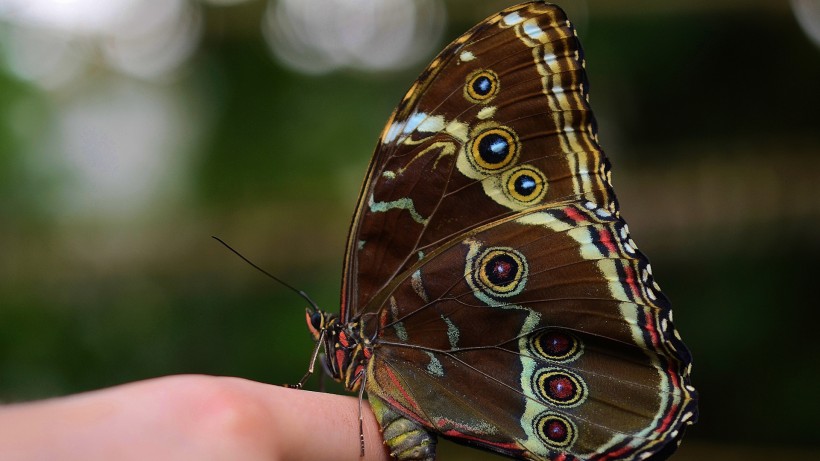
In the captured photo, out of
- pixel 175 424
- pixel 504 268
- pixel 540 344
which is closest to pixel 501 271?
pixel 504 268

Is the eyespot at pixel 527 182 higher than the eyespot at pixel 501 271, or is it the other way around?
the eyespot at pixel 527 182

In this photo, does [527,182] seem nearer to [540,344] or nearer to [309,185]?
[540,344]

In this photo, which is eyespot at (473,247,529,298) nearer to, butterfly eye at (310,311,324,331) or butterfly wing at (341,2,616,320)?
butterfly wing at (341,2,616,320)

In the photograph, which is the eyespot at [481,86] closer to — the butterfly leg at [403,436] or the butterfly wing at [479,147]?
the butterfly wing at [479,147]

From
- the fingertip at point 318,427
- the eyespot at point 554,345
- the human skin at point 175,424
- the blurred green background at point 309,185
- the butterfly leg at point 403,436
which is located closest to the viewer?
the human skin at point 175,424

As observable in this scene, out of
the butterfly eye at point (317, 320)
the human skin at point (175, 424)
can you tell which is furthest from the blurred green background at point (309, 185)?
the human skin at point (175, 424)

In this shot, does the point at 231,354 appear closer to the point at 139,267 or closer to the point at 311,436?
the point at 139,267

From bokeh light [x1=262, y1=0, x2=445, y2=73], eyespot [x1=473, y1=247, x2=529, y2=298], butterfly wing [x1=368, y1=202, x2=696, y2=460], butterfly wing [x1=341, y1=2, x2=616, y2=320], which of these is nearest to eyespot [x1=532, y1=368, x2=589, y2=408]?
butterfly wing [x1=368, y1=202, x2=696, y2=460]
